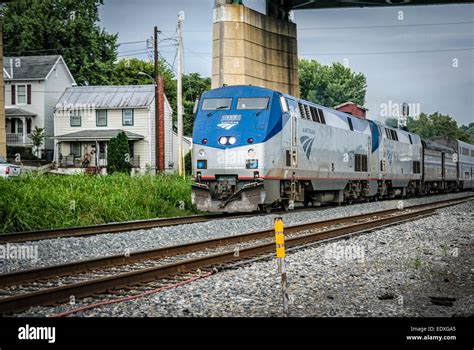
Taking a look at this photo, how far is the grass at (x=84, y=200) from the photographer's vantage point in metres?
14.5

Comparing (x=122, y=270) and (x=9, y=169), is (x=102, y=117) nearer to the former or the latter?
(x=9, y=169)

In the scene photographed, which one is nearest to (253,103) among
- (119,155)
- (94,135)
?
(119,155)

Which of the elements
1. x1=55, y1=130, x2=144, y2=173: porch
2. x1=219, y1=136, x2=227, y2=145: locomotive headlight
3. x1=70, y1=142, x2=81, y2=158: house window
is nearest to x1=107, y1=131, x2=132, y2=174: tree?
x1=55, y1=130, x2=144, y2=173: porch

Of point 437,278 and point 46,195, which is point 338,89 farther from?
point 437,278

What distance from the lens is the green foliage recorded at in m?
73.7

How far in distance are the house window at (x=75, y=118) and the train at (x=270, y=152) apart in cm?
2919

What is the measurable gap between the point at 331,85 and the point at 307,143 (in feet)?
186

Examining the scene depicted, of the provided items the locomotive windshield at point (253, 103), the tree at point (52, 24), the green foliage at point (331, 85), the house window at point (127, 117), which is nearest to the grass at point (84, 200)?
the tree at point (52, 24)

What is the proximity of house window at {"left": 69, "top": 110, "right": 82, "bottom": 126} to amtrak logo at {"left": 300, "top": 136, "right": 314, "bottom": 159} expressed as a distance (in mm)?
32438

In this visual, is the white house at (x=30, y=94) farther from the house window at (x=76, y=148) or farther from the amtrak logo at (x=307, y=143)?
the amtrak logo at (x=307, y=143)

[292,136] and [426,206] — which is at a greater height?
[292,136]

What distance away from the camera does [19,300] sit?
6473 mm

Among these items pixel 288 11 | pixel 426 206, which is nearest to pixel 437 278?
pixel 426 206

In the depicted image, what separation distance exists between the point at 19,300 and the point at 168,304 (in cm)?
158
